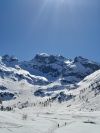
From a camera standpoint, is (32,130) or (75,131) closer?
(32,130)

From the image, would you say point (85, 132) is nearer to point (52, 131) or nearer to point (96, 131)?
point (96, 131)

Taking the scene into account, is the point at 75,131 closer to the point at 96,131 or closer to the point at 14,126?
the point at 96,131

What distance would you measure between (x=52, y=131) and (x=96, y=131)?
28.4 ft

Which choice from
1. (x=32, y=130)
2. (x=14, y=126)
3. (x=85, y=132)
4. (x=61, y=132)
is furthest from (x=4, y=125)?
(x=85, y=132)

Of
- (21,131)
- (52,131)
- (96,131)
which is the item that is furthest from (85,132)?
(21,131)

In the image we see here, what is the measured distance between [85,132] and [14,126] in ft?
45.6

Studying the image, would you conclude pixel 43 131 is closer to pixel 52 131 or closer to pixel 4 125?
pixel 52 131

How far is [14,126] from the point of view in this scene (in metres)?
66.3

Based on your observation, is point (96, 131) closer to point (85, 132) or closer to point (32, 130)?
point (85, 132)

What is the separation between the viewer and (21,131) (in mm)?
60750

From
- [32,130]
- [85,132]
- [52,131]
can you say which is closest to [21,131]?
[32,130]

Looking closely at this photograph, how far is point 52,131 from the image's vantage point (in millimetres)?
66875

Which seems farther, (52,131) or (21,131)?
(52,131)

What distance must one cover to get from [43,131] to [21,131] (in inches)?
223
